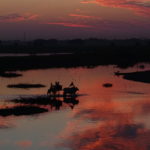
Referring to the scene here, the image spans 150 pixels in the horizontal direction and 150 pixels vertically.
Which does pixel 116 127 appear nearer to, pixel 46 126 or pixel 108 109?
pixel 46 126

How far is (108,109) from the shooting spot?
109 feet

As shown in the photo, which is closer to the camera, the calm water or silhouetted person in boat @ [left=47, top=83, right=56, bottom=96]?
the calm water

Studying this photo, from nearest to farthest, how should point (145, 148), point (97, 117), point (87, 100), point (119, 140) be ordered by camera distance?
point (145, 148), point (119, 140), point (97, 117), point (87, 100)

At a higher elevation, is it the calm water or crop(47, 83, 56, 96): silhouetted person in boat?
crop(47, 83, 56, 96): silhouetted person in boat

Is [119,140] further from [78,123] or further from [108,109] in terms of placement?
[108,109]

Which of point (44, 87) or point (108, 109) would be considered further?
point (44, 87)

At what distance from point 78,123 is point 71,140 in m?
4.47

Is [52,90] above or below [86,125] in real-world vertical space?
above

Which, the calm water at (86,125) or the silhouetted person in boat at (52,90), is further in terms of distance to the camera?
the silhouetted person in boat at (52,90)

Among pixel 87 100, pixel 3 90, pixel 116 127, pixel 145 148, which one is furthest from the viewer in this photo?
pixel 3 90

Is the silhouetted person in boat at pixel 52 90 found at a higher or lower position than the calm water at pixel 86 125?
higher

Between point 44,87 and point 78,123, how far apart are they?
18.3 metres

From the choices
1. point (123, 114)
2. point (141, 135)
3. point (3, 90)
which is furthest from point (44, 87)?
point (141, 135)

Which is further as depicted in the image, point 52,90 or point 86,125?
point 52,90
